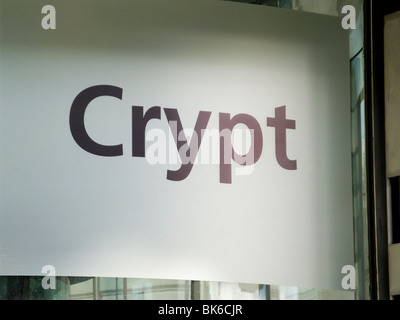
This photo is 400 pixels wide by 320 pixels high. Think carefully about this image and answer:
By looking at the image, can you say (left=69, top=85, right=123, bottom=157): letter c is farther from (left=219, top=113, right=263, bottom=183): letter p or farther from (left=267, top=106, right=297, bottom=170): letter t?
(left=267, top=106, right=297, bottom=170): letter t

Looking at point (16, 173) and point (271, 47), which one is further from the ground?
point (271, 47)

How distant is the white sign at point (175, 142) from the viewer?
267cm

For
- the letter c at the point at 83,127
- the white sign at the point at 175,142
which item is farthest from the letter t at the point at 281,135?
the letter c at the point at 83,127

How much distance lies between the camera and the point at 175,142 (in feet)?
9.18

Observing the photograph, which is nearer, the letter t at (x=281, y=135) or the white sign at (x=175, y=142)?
the white sign at (x=175, y=142)

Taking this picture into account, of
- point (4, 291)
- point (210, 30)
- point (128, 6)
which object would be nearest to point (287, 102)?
point (210, 30)

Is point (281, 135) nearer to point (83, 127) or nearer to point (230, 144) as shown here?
point (230, 144)

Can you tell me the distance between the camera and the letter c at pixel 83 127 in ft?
8.98

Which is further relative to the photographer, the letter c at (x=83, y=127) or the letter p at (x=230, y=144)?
the letter p at (x=230, y=144)

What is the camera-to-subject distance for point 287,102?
2961 mm

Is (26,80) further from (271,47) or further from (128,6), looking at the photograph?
(271,47)

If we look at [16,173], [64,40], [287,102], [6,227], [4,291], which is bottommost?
[4,291]

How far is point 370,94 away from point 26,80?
1.33 meters

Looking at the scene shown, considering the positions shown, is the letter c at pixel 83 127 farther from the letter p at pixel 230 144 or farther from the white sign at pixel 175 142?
the letter p at pixel 230 144
